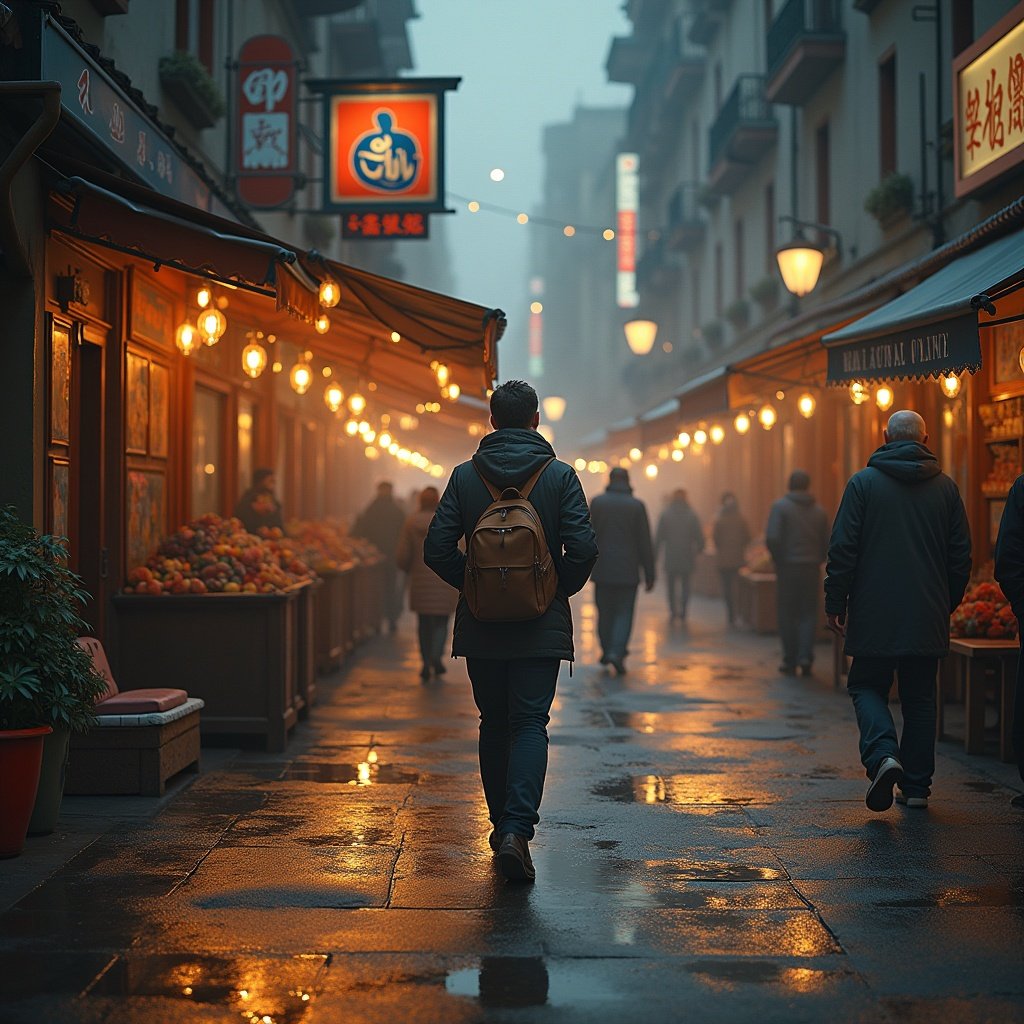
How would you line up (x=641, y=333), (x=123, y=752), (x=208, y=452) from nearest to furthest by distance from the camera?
(x=123, y=752) → (x=208, y=452) → (x=641, y=333)

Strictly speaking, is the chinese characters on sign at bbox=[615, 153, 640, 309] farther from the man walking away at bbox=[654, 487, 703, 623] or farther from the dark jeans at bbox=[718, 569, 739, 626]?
the dark jeans at bbox=[718, 569, 739, 626]

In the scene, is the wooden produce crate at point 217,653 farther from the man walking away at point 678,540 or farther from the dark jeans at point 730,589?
the man walking away at point 678,540

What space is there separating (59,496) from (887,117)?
40.8ft

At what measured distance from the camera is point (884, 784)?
748 centimetres

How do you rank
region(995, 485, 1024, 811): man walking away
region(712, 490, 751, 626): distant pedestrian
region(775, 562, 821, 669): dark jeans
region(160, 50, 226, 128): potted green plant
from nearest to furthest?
region(995, 485, 1024, 811): man walking away < region(160, 50, 226, 128): potted green plant < region(775, 562, 821, 669): dark jeans < region(712, 490, 751, 626): distant pedestrian

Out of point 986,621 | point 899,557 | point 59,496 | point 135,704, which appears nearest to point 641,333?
point 986,621

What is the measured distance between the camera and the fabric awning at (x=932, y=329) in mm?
9250

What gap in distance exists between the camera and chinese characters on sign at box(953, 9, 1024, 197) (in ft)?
39.4

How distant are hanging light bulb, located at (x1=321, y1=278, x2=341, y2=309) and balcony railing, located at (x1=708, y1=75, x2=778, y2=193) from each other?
51.4 ft

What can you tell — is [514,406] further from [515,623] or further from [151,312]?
[151,312]

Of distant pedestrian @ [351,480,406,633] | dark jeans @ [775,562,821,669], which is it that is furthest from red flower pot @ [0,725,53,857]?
distant pedestrian @ [351,480,406,633]

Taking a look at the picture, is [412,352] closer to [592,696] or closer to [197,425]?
[197,425]

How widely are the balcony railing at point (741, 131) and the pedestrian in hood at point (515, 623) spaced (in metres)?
18.8

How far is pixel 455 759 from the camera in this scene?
9.54 metres
